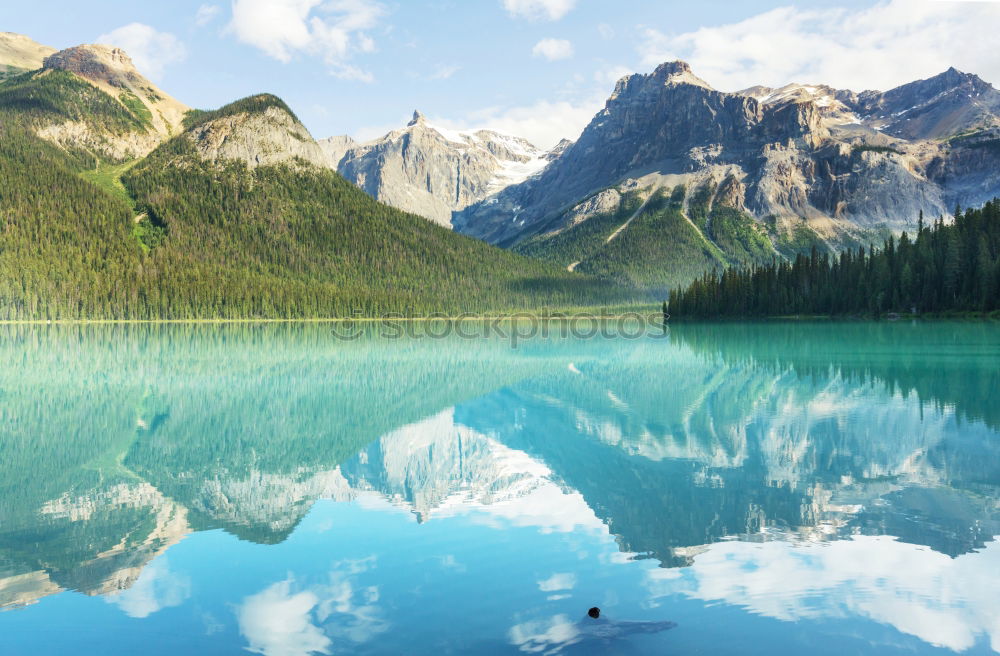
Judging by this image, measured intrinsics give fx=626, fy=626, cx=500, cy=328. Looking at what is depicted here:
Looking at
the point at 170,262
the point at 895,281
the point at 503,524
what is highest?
the point at 170,262

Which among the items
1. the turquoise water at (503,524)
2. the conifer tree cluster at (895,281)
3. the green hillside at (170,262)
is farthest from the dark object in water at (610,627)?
the green hillside at (170,262)

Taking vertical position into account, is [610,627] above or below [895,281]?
below

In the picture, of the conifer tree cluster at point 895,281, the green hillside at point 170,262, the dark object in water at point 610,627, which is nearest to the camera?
the dark object in water at point 610,627

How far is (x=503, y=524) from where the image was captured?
546 inches

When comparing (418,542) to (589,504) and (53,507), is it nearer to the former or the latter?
(589,504)

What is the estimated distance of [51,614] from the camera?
988 centimetres

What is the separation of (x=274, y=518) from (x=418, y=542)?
3.94 meters

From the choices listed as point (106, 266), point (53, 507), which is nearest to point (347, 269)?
point (106, 266)

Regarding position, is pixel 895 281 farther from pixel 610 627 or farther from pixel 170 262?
pixel 170 262

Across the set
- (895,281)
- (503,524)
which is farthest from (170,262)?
(503,524)

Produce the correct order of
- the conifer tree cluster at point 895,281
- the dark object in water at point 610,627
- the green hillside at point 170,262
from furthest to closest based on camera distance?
the green hillside at point 170,262
the conifer tree cluster at point 895,281
the dark object in water at point 610,627

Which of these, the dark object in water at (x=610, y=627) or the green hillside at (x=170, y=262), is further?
the green hillside at (x=170, y=262)

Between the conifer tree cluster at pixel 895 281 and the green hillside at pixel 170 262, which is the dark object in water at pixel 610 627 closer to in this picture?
the conifer tree cluster at pixel 895 281

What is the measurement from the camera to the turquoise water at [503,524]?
934 centimetres
